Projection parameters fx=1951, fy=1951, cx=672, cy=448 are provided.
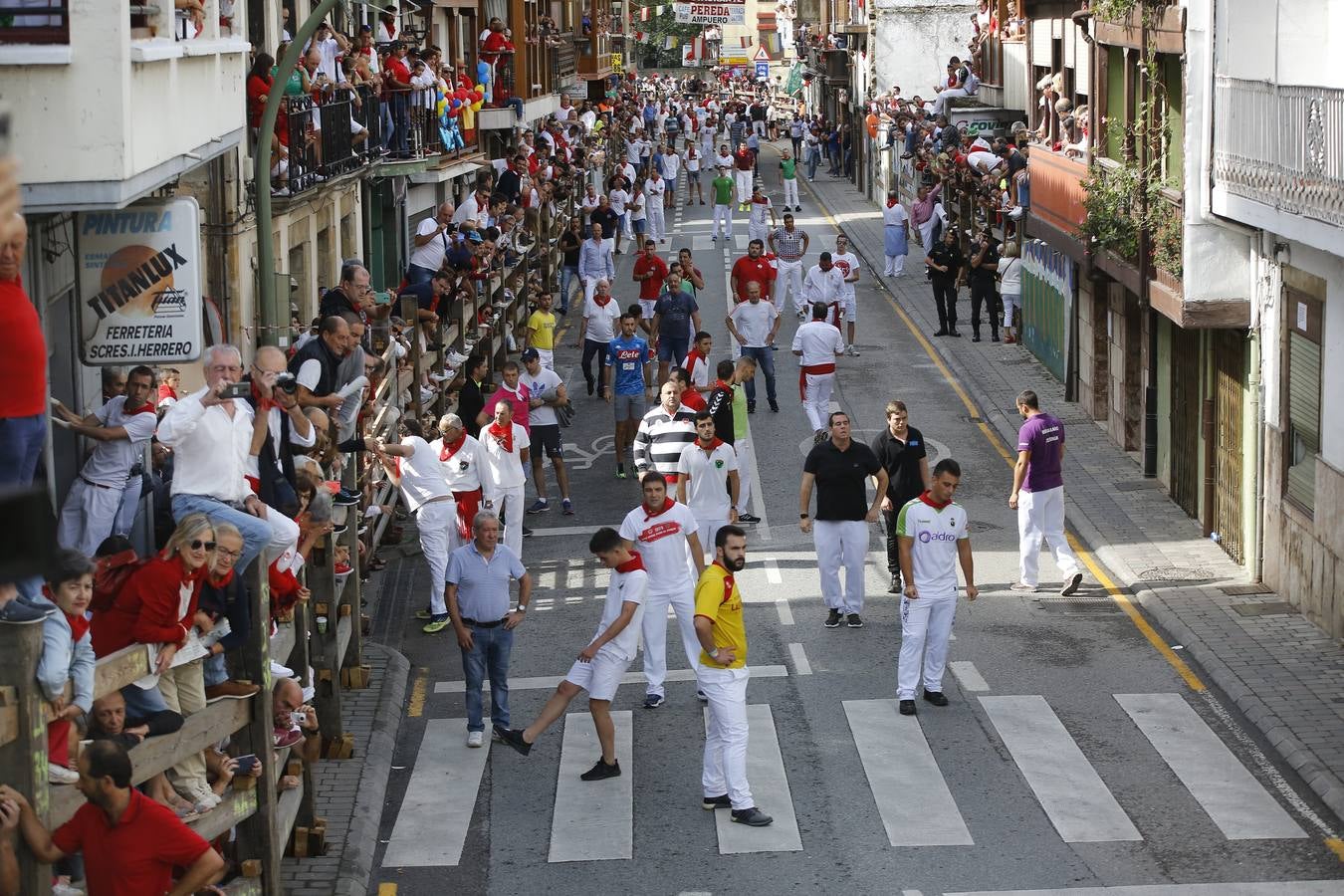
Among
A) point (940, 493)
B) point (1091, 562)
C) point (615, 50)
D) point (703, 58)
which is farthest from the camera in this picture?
point (703, 58)

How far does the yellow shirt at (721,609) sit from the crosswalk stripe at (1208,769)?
10.3ft

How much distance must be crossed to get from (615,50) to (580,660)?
69610mm

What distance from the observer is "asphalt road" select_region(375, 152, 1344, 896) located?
11409 mm

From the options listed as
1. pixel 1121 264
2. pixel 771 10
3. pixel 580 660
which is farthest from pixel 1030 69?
pixel 771 10

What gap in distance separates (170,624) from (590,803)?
13.8 ft

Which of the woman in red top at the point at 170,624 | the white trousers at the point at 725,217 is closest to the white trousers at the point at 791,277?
the white trousers at the point at 725,217

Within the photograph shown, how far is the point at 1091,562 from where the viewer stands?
61.9 ft

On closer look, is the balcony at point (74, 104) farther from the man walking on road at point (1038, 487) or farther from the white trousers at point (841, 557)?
the man walking on road at point (1038, 487)

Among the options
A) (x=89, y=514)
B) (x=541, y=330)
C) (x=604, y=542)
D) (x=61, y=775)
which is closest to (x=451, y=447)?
(x=604, y=542)

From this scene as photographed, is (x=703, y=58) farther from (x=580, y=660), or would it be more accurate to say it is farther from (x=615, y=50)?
(x=580, y=660)

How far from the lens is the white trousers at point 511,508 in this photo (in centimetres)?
1803

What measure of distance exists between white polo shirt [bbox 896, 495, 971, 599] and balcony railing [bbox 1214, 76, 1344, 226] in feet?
12.8

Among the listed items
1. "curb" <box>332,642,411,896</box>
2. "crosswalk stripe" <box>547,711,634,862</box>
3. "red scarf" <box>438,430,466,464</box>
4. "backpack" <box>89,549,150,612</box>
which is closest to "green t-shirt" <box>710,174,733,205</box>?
"red scarf" <box>438,430,466,464</box>

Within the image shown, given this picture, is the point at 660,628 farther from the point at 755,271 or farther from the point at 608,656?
the point at 755,271
